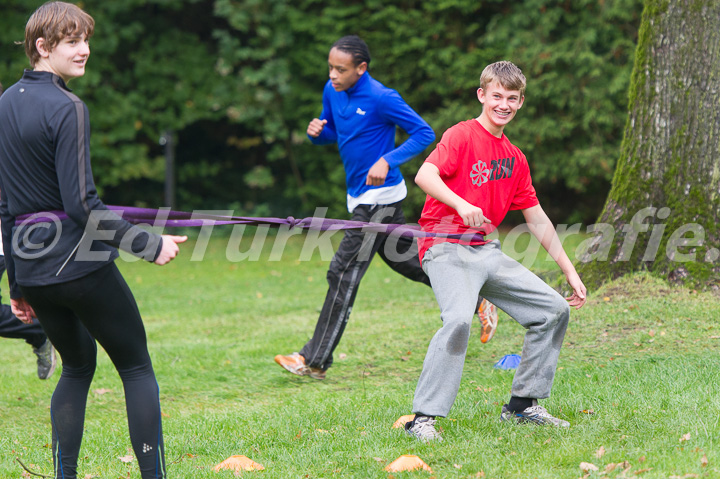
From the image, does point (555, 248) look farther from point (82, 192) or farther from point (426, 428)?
point (82, 192)

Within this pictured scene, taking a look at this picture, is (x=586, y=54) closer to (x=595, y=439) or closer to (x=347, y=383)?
(x=347, y=383)

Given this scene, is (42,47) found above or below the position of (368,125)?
above

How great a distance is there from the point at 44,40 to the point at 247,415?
2.65 meters

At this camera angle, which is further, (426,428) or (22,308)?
(426,428)

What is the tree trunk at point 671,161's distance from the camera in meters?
6.25

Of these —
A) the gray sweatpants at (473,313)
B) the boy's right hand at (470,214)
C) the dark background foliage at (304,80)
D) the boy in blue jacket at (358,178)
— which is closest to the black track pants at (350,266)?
the boy in blue jacket at (358,178)

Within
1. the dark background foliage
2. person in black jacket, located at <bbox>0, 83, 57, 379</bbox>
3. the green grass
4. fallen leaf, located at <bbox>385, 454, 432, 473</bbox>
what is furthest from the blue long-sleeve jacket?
the dark background foliage

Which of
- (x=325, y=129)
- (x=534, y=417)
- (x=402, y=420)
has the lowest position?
(x=402, y=420)

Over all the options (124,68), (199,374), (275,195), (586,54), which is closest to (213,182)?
(275,195)

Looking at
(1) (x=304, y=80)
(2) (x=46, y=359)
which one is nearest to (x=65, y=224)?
(2) (x=46, y=359)

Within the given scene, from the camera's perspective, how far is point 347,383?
221 inches

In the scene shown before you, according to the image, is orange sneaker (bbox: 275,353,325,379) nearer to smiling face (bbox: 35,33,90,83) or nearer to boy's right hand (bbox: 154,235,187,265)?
boy's right hand (bbox: 154,235,187,265)

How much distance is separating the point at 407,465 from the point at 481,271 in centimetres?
104

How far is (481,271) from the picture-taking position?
393 cm
